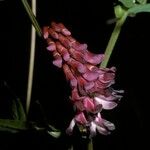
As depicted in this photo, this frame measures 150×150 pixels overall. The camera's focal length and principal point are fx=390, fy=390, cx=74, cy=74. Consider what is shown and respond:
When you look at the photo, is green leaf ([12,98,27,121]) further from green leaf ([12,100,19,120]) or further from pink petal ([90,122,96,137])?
pink petal ([90,122,96,137])

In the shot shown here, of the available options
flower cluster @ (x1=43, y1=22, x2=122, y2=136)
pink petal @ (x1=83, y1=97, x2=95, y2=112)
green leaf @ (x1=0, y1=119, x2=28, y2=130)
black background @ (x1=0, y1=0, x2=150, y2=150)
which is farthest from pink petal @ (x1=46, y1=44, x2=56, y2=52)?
black background @ (x1=0, y1=0, x2=150, y2=150)

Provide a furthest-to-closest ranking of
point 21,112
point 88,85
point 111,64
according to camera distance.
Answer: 1. point 111,64
2. point 21,112
3. point 88,85

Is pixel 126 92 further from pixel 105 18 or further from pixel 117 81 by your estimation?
pixel 105 18

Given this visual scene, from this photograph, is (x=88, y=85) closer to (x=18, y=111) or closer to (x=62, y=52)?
(x=62, y=52)

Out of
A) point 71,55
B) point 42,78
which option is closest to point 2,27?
point 42,78

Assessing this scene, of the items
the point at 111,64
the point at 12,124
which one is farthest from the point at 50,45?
the point at 111,64

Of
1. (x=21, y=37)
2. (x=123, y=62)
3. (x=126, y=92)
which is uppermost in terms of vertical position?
(x=21, y=37)

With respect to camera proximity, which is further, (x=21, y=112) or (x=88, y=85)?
(x=21, y=112)
